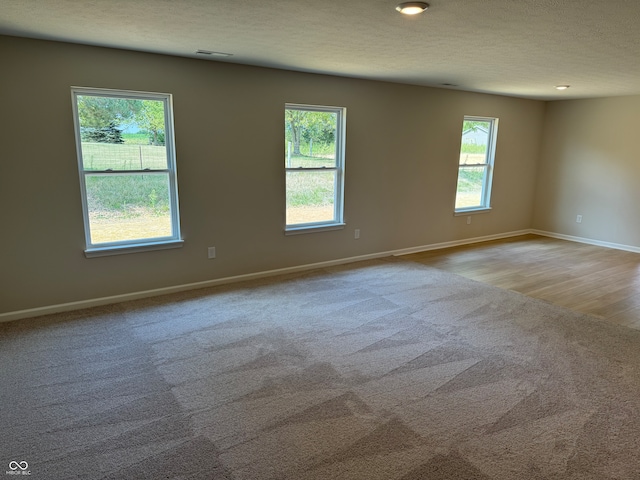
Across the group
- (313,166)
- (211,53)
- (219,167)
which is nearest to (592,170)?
(313,166)

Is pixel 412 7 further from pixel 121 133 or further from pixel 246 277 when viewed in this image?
pixel 246 277

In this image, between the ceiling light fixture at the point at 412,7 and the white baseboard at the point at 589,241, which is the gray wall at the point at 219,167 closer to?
the white baseboard at the point at 589,241

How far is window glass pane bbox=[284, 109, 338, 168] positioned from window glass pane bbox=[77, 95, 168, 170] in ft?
4.53

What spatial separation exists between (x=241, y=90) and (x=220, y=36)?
3.85 feet

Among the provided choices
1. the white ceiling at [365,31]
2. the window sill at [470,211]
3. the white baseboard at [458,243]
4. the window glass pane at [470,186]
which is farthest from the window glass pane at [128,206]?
the window glass pane at [470,186]

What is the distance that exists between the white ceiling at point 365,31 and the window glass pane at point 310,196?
1234 millimetres

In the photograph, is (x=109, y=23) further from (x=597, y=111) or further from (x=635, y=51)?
(x=597, y=111)

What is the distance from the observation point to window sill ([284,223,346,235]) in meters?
4.84

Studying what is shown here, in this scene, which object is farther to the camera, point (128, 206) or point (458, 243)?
point (458, 243)

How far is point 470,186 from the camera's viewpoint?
21.5 ft

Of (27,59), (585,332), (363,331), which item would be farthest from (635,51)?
(27,59)

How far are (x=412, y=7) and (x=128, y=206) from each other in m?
3.00
